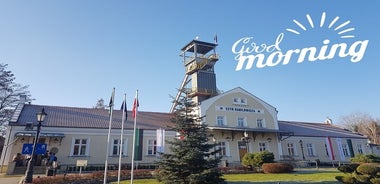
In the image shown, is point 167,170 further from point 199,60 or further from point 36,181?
point 199,60

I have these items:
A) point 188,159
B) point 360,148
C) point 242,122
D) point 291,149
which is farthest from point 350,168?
point 360,148

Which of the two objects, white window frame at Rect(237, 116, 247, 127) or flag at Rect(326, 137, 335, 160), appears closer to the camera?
white window frame at Rect(237, 116, 247, 127)

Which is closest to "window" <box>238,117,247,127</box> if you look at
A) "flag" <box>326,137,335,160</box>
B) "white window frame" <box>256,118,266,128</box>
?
"white window frame" <box>256,118,266,128</box>

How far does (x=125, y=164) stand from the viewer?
2645 cm

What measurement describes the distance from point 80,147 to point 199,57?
21.9m

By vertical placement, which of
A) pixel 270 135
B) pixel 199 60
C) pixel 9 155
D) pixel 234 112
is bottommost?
pixel 9 155

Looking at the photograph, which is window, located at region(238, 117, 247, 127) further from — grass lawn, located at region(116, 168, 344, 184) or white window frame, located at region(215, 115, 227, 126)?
grass lawn, located at region(116, 168, 344, 184)

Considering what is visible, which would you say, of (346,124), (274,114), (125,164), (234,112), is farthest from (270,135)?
(346,124)

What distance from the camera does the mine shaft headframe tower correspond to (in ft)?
123

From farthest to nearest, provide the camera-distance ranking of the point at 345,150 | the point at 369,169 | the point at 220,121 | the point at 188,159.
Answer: the point at 345,150
the point at 220,121
the point at 188,159
the point at 369,169

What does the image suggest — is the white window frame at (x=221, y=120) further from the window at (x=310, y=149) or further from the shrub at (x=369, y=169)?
the shrub at (x=369, y=169)

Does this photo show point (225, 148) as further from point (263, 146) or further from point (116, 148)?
point (116, 148)

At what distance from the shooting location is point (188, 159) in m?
13.9

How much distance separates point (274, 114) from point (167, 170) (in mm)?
24641
